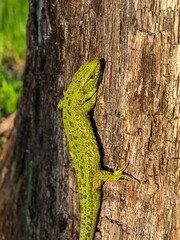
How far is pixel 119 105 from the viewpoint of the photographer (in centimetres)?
215

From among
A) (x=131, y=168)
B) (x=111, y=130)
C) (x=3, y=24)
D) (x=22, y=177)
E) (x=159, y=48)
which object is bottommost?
(x=22, y=177)

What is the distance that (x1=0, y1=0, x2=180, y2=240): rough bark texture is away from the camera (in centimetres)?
188

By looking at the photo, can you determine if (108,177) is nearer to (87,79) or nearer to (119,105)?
(119,105)

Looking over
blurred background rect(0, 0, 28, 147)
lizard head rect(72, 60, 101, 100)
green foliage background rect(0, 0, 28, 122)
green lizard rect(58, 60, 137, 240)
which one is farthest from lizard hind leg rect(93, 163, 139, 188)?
green foliage background rect(0, 0, 28, 122)

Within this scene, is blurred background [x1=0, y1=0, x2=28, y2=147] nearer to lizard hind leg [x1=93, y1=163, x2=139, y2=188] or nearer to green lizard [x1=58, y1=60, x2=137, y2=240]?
green lizard [x1=58, y1=60, x2=137, y2=240]

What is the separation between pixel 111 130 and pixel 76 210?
1044 millimetres

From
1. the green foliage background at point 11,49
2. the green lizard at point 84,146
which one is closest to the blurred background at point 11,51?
the green foliage background at point 11,49

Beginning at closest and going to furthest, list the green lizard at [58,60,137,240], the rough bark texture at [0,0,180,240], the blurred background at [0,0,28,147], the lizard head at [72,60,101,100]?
1. the rough bark texture at [0,0,180,240]
2. the lizard head at [72,60,101,100]
3. the green lizard at [58,60,137,240]
4. the blurred background at [0,0,28,147]

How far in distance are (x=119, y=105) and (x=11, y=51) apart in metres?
7.08

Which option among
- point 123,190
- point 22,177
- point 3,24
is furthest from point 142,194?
point 3,24

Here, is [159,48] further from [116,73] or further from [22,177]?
[22,177]

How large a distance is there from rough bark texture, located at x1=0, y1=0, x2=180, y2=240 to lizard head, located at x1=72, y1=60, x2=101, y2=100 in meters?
0.08

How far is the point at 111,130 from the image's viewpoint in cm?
227

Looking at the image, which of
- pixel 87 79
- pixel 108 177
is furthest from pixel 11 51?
pixel 108 177
